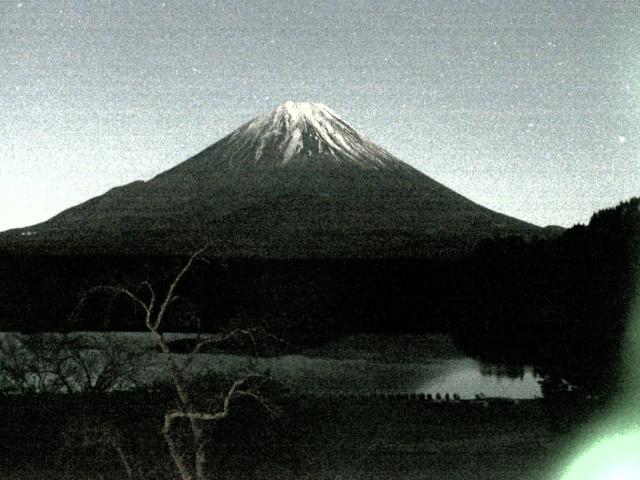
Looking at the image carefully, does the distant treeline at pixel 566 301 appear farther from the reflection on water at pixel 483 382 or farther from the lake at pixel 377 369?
the lake at pixel 377 369

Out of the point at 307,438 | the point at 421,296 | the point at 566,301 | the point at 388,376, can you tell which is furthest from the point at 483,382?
the point at 421,296

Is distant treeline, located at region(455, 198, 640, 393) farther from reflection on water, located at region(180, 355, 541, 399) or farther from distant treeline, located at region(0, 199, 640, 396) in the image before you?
reflection on water, located at region(180, 355, 541, 399)

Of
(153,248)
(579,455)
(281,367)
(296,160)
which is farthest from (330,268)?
(579,455)

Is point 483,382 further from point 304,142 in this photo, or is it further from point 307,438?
point 304,142

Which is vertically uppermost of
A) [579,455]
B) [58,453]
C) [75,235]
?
[75,235]

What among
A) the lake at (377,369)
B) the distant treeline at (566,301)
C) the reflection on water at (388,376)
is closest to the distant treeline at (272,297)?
the lake at (377,369)

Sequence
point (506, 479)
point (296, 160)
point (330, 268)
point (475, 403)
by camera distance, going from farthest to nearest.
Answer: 1. point (296, 160)
2. point (330, 268)
3. point (475, 403)
4. point (506, 479)

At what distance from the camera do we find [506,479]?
14.7m

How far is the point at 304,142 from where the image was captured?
121m

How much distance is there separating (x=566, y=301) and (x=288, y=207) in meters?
81.7

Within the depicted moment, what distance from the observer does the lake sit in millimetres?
27188

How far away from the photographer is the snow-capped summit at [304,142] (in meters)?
115

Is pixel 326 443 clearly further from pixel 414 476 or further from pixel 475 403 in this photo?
pixel 475 403

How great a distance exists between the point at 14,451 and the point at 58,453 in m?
1.00
